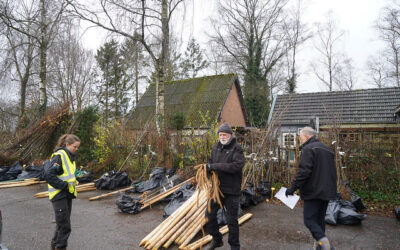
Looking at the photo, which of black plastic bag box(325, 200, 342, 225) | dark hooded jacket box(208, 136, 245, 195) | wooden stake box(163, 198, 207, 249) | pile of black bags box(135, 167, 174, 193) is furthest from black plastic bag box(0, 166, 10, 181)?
black plastic bag box(325, 200, 342, 225)

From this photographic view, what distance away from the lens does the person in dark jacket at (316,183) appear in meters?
3.54

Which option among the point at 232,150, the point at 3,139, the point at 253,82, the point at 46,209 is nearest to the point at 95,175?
the point at 46,209

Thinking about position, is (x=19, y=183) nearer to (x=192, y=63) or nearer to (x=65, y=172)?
(x=65, y=172)

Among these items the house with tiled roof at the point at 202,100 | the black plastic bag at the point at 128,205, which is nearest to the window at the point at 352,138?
the black plastic bag at the point at 128,205

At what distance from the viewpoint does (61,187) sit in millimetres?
3590

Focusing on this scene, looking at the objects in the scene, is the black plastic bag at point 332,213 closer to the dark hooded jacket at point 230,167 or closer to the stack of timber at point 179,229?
the stack of timber at point 179,229

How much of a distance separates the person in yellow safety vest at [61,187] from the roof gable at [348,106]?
34.6ft

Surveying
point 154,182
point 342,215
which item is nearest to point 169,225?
point 342,215

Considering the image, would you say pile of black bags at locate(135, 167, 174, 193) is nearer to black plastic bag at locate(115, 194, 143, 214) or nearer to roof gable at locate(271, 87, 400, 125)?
black plastic bag at locate(115, 194, 143, 214)

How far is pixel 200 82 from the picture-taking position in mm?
21609

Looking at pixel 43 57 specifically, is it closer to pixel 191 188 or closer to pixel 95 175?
pixel 95 175

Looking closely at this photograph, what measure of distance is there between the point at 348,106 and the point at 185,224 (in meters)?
13.6

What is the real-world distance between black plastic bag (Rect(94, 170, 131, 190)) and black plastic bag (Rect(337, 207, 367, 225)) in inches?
261

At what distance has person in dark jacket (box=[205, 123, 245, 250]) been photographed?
3.61 meters
